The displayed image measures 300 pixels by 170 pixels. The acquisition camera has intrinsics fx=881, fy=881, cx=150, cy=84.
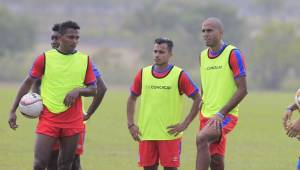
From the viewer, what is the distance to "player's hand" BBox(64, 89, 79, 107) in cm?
1023

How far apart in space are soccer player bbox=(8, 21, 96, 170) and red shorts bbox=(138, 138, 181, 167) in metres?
0.87

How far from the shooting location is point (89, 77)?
34.7 ft

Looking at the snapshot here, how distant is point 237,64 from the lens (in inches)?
418

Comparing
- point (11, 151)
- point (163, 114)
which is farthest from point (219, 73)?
point (11, 151)

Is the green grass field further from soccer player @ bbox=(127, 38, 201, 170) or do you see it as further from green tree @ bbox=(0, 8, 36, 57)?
green tree @ bbox=(0, 8, 36, 57)

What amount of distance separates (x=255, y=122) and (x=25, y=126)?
9.15 meters

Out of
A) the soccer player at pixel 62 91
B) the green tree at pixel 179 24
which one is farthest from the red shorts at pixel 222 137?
the green tree at pixel 179 24

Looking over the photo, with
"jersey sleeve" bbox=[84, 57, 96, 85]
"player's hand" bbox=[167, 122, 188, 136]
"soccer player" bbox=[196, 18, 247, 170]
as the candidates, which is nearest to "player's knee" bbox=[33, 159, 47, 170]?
"jersey sleeve" bbox=[84, 57, 96, 85]

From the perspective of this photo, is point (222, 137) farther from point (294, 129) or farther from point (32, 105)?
point (32, 105)

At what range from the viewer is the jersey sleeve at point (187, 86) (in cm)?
1075

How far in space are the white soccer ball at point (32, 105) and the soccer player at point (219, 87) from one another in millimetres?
1948

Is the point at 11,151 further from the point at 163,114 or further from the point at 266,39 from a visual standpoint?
the point at 266,39

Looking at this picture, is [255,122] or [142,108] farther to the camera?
[255,122]

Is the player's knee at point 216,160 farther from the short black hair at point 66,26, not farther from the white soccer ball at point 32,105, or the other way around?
the short black hair at point 66,26
